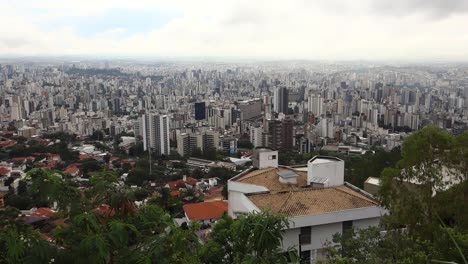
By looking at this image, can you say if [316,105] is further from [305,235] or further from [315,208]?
[305,235]

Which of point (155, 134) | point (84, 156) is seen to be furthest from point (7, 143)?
point (155, 134)

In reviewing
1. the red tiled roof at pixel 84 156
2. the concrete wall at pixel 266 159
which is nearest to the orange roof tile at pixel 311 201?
the concrete wall at pixel 266 159

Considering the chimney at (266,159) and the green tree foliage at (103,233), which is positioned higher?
the green tree foliage at (103,233)

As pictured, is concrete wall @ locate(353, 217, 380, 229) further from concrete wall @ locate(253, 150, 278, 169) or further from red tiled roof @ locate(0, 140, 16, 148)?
red tiled roof @ locate(0, 140, 16, 148)

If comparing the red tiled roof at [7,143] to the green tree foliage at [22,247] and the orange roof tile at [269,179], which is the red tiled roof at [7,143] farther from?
Result: the green tree foliage at [22,247]

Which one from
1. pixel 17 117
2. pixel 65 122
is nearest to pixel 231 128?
pixel 65 122

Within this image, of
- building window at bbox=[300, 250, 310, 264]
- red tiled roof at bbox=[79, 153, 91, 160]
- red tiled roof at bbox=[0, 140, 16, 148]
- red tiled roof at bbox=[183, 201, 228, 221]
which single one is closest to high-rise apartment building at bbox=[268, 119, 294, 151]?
red tiled roof at bbox=[79, 153, 91, 160]
